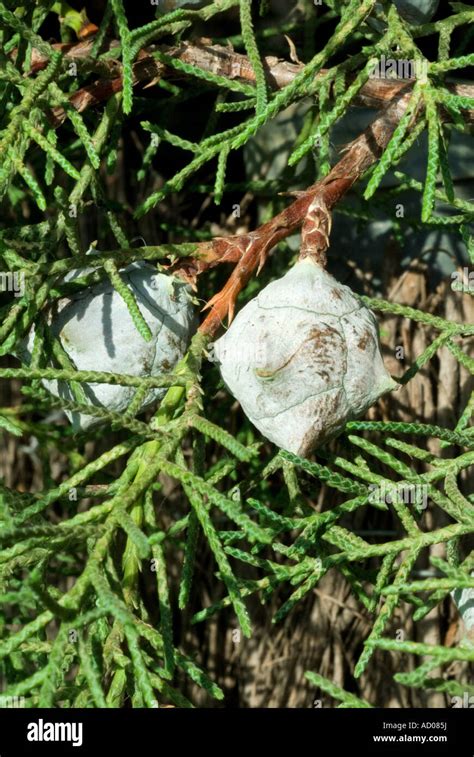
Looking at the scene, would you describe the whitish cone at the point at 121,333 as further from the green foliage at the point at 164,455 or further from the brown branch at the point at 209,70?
the brown branch at the point at 209,70

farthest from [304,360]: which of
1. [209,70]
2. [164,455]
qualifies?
[209,70]

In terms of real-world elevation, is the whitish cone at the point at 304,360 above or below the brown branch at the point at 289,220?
below

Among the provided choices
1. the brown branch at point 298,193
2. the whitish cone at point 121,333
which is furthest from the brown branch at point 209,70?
the whitish cone at point 121,333

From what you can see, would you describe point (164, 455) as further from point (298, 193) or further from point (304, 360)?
point (298, 193)

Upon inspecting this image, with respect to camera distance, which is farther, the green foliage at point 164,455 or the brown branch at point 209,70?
the brown branch at point 209,70

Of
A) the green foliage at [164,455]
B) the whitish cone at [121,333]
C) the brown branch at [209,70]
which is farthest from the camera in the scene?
the brown branch at [209,70]

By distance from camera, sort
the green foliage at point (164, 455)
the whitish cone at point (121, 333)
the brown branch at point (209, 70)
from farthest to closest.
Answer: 1. the brown branch at point (209, 70)
2. the whitish cone at point (121, 333)
3. the green foliage at point (164, 455)

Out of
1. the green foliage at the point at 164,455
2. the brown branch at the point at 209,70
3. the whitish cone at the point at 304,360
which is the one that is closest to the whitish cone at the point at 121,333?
the green foliage at the point at 164,455

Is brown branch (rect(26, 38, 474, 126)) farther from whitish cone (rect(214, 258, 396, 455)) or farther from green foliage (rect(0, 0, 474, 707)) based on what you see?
whitish cone (rect(214, 258, 396, 455))

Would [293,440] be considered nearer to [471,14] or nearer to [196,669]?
[196,669]
